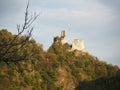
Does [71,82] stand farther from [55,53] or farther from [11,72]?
[11,72]

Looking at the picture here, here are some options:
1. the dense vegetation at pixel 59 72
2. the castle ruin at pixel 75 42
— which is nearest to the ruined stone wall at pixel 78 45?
the castle ruin at pixel 75 42

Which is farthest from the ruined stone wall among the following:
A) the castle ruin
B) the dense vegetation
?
the dense vegetation

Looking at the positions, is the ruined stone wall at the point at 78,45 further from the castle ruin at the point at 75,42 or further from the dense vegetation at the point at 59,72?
the dense vegetation at the point at 59,72

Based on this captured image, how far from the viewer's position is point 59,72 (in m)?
97.7

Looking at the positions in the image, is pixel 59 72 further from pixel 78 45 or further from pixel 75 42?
pixel 75 42

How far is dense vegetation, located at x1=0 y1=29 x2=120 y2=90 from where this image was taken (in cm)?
8525

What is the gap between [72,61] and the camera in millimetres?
104562

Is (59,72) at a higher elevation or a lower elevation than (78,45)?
lower

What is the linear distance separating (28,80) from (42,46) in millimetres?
14435

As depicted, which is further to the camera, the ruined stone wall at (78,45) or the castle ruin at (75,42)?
the ruined stone wall at (78,45)

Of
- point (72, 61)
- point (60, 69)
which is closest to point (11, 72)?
point (60, 69)

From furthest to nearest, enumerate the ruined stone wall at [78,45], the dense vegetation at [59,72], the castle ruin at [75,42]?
the ruined stone wall at [78,45] → the castle ruin at [75,42] → the dense vegetation at [59,72]

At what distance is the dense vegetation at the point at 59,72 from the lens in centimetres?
8525

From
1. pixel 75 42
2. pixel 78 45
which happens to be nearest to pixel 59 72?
pixel 78 45
